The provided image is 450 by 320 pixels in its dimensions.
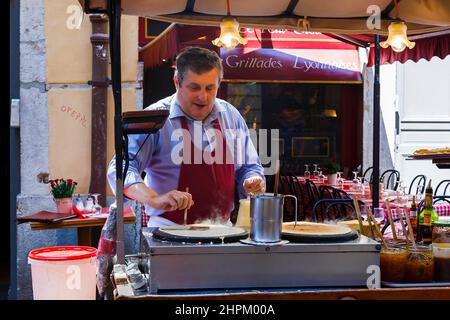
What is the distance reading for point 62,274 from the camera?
13.5 ft

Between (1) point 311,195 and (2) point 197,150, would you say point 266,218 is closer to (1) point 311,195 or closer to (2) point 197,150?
(2) point 197,150

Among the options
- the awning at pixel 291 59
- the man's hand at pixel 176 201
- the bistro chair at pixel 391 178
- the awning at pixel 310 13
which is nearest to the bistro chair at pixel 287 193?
the awning at pixel 291 59

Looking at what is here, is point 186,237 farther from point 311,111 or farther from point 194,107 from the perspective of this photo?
point 311,111

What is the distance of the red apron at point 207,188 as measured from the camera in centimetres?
355

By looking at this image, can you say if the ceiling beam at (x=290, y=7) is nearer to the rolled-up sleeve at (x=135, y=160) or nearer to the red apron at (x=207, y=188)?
the red apron at (x=207, y=188)

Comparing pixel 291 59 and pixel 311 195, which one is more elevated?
pixel 291 59

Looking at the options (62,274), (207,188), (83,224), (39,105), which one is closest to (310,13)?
(207,188)

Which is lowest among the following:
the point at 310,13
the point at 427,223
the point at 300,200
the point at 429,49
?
the point at 300,200

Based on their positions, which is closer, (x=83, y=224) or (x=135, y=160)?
(x=135, y=160)

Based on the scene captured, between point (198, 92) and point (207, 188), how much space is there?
21.6 inches

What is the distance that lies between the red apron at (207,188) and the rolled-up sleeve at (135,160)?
0.70 feet

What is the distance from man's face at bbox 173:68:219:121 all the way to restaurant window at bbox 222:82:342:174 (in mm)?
6883

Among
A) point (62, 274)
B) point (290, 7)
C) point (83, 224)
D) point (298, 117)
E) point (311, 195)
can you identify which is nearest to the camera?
point (290, 7)
